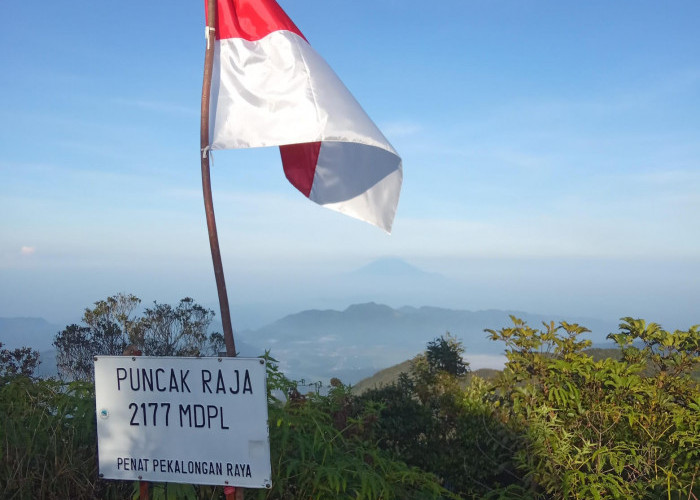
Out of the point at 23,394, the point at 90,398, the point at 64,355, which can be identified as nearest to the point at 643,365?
the point at 90,398

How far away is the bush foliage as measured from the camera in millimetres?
4383

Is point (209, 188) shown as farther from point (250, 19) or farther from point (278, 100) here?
point (250, 19)

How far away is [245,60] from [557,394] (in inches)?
141

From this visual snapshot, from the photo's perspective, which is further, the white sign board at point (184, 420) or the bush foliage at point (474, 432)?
the bush foliage at point (474, 432)

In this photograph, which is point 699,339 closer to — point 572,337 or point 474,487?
point 572,337

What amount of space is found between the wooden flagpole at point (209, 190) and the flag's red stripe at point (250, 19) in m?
0.08

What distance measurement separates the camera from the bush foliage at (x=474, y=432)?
14.4ft

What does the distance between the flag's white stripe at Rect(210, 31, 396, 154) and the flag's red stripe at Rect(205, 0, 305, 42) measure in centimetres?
6

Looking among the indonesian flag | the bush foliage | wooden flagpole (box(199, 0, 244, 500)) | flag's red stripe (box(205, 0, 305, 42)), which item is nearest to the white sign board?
the bush foliage

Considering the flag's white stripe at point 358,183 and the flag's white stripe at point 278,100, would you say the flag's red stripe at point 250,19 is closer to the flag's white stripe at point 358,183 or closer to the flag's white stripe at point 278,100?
the flag's white stripe at point 278,100

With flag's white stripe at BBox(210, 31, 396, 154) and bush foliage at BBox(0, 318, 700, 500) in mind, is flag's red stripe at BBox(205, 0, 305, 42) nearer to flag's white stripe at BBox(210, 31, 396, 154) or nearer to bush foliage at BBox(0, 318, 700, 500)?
flag's white stripe at BBox(210, 31, 396, 154)

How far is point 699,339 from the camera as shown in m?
6.13

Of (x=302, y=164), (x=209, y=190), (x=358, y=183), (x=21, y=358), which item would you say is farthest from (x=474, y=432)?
(x=21, y=358)

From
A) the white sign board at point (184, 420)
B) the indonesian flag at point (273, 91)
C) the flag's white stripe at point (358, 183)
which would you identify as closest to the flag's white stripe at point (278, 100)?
the indonesian flag at point (273, 91)
